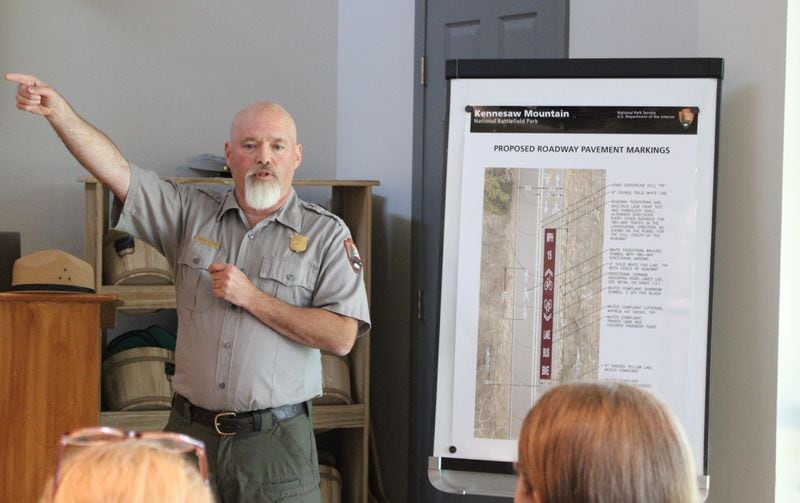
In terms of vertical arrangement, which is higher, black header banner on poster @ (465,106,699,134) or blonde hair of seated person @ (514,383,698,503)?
black header banner on poster @ (465,106,699,134)

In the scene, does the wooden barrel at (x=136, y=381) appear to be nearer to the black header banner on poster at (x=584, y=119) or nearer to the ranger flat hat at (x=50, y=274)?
the ranger flat hat at (x=50, y=274)

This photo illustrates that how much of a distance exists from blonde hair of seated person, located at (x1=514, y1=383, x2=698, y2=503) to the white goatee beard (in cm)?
140

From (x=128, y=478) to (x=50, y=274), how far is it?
8.30 feet

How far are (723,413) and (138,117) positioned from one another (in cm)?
280

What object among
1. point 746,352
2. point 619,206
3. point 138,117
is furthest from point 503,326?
point 138,117

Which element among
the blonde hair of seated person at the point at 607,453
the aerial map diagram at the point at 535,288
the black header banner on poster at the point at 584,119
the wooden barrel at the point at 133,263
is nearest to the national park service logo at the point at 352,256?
the aerial map diagram at the point at 535,288

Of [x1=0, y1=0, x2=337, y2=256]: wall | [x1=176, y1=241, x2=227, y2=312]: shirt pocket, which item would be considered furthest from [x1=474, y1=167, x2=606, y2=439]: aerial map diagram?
[x1=0, y1=0, x2=337, y2=256]: wall

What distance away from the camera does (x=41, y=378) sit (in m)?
2.56

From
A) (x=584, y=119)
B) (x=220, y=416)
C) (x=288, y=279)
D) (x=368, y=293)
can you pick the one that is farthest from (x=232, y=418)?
(x=368, y=293)

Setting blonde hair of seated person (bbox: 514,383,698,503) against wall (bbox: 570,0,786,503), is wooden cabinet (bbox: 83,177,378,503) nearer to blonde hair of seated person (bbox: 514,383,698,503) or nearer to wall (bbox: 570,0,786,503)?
wall (bbox: 570,0,786,503)

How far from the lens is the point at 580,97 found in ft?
9.12

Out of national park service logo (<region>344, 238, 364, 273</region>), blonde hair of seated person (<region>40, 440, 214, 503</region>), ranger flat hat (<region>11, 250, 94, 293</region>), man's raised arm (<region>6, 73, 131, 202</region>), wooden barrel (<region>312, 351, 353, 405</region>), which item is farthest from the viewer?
wooden barrel (<region>312, 351, 353, 405</region>)

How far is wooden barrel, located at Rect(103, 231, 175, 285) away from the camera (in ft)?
13.1

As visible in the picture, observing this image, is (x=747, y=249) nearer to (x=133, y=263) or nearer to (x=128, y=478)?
(x=128, y=478)
